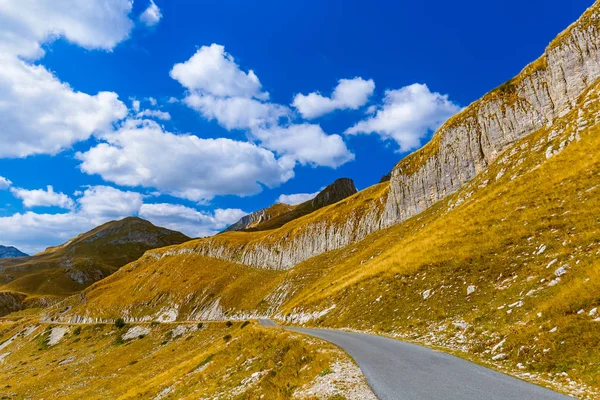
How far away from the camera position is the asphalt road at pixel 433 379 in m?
9.70

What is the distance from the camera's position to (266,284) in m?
84.6

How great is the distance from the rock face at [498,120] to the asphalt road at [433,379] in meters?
52.5

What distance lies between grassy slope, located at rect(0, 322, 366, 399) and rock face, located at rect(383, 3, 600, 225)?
48299 millimetres

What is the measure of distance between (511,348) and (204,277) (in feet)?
333

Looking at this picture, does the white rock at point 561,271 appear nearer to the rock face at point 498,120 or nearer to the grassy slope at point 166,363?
the grassy slope at point 166,363

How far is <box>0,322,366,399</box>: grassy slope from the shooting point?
1756cm

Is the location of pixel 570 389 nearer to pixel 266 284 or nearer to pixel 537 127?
pixel 537 127

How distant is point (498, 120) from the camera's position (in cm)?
5900

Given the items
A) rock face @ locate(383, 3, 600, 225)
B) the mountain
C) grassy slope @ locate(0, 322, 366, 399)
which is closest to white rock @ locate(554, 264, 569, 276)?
the mountain

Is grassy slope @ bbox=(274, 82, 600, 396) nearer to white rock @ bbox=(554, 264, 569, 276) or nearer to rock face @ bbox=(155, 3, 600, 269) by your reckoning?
white rock @ bbox=(554, 264, 569, 276)

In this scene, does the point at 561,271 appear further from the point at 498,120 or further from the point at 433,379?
the point at 498,120

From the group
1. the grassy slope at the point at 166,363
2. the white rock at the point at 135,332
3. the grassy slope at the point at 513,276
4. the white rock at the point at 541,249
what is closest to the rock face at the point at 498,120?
the grassy slope at the point at 513,276

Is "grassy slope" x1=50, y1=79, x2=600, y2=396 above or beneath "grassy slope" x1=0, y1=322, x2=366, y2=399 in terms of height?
above

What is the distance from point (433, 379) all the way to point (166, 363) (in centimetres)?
4955
